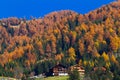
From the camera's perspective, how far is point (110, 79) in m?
119

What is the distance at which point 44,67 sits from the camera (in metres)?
198

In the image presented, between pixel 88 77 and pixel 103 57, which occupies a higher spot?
pixel 103 57

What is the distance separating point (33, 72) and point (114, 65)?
50187mm

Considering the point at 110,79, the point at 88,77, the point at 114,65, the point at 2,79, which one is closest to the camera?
the point at 110,79

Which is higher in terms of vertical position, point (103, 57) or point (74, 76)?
point (103, 57)

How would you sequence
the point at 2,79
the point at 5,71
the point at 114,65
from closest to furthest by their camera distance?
the point at 2,79
the point at 114,65
the point at 5,71

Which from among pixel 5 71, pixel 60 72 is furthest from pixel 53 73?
pixel 5 71

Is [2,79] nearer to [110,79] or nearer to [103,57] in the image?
[110,79]

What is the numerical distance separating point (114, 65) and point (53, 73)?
Answer: 2483 cm

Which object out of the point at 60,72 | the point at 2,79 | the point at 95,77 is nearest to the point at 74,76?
the point at 95,77

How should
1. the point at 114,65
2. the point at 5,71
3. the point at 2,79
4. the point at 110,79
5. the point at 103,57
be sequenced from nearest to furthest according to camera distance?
the point at 110,79, the point at 2,79, the point at 114,65, the point at 5,71, the point at 103,57

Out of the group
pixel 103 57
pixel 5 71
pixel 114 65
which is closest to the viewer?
pixel 114 65

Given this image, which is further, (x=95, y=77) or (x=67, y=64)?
(x=67, y=64)

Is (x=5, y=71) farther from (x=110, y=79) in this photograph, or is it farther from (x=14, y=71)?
(x=110, y=79)
